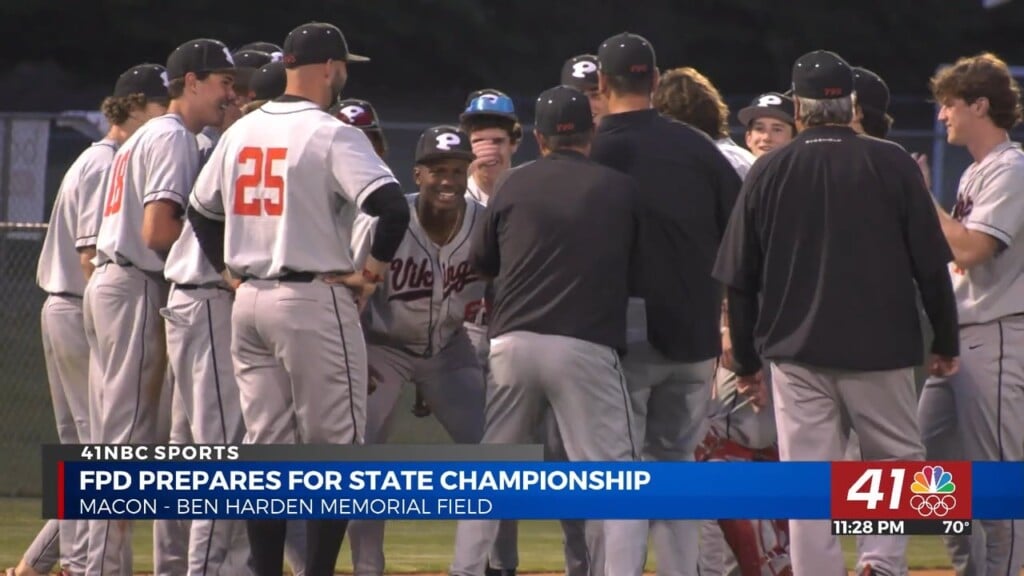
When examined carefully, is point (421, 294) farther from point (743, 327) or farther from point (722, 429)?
point (743, 327)

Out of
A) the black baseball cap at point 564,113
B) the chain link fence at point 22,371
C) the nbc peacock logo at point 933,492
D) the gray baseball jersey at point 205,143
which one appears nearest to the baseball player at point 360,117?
the gray baseball jersey at point 205,143

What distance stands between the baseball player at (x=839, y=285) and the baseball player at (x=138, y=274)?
225 cm

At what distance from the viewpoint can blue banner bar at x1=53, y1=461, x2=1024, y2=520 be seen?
6668mm

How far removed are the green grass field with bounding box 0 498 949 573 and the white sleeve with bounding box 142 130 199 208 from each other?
7.52 ft

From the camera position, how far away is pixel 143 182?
23.7 feet

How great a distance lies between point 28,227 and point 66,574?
15.6 ft

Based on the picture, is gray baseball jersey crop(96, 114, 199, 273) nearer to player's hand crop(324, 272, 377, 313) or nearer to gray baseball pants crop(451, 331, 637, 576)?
player's hand crop(324, 272, 377, 313)

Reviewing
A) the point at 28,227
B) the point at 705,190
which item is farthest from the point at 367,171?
the point at 28,227

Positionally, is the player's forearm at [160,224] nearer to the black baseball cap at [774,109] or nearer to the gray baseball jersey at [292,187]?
the gray baseball jersey at [292,187]

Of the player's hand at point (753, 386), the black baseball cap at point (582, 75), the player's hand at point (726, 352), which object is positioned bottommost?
the player's hand at point (753, 386)

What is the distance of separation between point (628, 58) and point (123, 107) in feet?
7.57

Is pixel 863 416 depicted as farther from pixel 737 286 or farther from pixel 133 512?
pixel 133 512

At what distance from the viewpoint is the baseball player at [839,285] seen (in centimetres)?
620

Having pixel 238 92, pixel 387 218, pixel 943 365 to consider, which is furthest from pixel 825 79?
pixel 238 92
